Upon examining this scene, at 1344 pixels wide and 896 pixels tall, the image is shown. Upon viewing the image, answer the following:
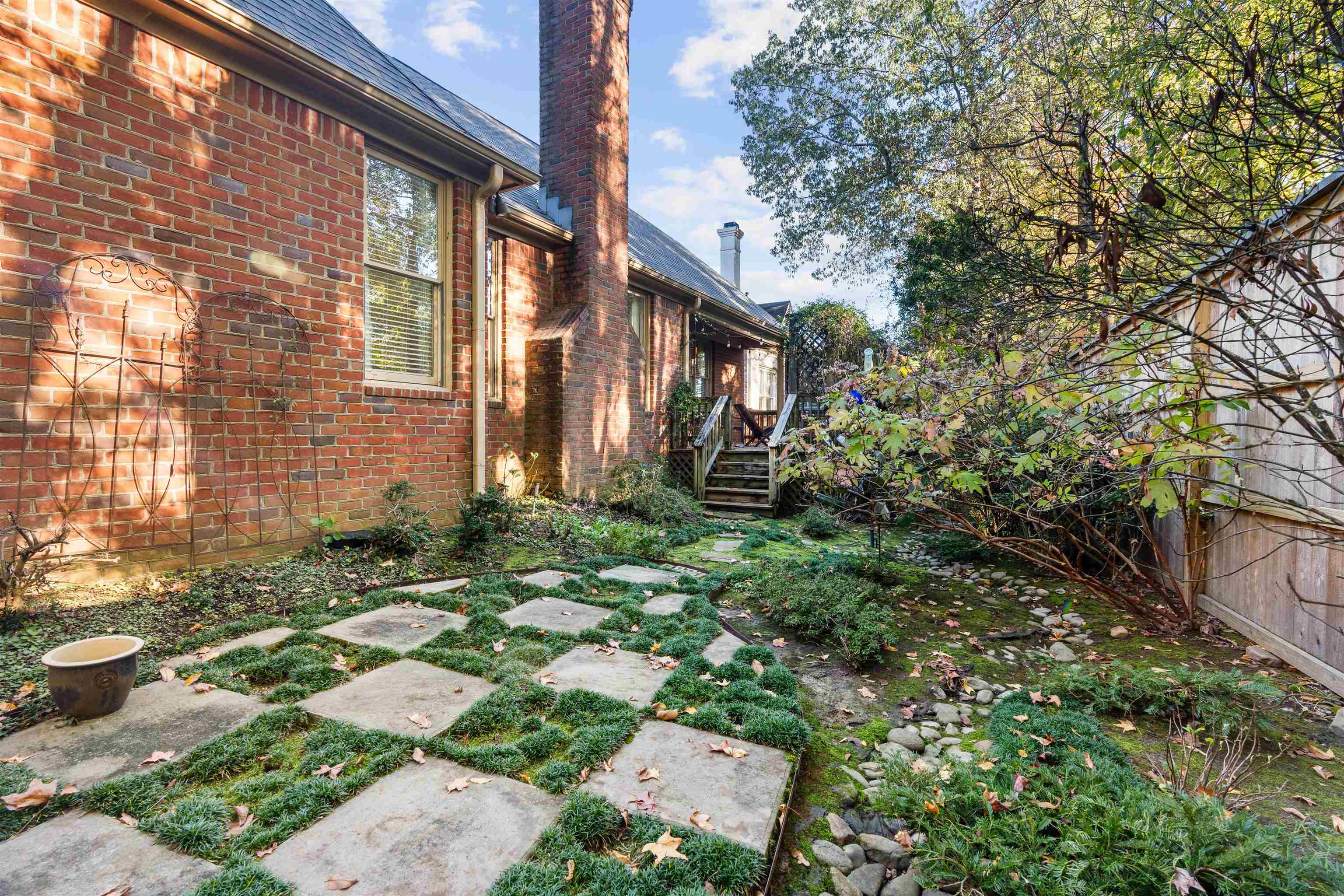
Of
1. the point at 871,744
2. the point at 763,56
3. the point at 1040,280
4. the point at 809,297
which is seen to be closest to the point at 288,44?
the point at 1040,280

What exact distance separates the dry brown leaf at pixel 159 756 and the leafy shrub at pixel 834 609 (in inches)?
109

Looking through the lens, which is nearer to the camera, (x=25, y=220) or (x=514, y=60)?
(x=25, y=220)

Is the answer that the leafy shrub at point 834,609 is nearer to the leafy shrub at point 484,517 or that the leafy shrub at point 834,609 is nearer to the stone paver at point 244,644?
the leafy shrub at point 484,517

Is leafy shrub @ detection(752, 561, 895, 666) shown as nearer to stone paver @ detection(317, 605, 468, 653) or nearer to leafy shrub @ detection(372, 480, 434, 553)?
stone paver @ detection(317, 605, 468, 653)

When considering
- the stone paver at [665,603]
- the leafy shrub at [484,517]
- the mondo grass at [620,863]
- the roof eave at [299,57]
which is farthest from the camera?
the leafy shrub at [484,517]

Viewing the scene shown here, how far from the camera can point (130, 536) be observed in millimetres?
3371

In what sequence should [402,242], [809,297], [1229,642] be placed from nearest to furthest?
[1229,642] → [402,242] → [809,297]

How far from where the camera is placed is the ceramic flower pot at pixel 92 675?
201cm

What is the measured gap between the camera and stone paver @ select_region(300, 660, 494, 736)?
2.10m

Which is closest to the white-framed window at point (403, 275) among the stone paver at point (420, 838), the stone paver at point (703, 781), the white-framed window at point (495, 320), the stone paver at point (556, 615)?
the white-framed window at point (495, 320)

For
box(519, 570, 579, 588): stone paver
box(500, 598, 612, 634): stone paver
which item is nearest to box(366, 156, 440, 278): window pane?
box(519, 570, 579, 588): stone paver

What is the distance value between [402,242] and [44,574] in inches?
134

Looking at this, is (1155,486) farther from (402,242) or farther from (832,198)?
(832,198)

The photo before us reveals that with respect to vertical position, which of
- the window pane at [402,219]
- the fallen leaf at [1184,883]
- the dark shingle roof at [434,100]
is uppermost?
the dark shingle roof at [434,100]
